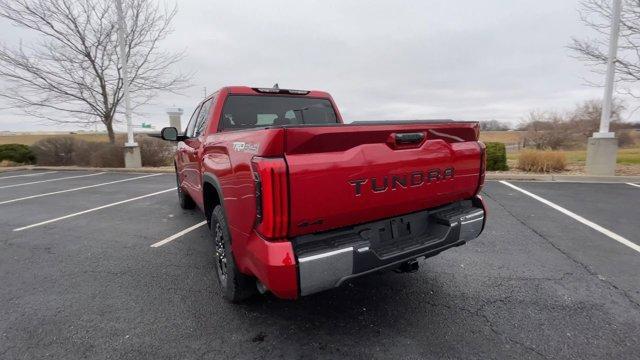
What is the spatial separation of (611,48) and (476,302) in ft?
31.6

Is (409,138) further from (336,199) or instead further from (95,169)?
(95,169)

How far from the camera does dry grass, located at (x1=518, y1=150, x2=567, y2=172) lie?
32.7 ft

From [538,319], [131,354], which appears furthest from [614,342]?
[131,354]

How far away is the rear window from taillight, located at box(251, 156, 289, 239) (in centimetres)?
188

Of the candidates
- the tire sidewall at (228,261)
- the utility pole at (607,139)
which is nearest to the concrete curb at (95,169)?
the tire sidewall at (228,261)

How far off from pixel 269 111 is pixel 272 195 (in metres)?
2.26

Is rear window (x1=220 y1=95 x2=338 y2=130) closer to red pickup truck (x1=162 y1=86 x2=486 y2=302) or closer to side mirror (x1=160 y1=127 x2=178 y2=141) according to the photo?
red pickup truck (x1=162 y1=86 x2=486 y2=302)

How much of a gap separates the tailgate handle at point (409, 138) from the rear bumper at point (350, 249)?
56 cm

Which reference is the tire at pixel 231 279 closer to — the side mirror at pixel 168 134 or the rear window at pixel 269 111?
the rear window at pixel 269 111

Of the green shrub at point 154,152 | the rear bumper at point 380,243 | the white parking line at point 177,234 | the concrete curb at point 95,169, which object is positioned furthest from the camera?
the green shrub at point 154,152

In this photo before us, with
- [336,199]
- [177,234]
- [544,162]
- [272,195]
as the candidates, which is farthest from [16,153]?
[544,162]

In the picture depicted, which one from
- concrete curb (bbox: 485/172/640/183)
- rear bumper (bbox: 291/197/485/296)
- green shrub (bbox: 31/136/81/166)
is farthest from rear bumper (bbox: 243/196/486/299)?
green shrub (bbox: 31/136/81/166)

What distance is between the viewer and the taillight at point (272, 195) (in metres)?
1.79

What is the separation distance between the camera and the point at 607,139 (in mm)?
8797
